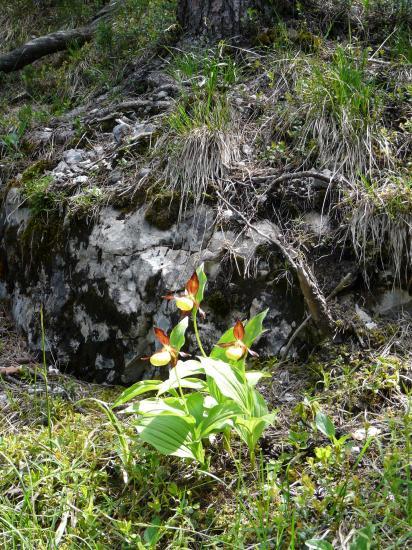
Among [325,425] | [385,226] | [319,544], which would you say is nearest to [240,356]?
[325,425]

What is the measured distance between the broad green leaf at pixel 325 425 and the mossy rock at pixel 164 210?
153 cm

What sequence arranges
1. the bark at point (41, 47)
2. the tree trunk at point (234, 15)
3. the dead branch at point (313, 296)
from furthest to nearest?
1. the bark at point (41, 47)
2. the tree trunk at point (234, 15)
3. the dead branch at point (313, 296)

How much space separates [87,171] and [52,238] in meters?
0.54

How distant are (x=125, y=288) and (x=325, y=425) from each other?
1.49 meters

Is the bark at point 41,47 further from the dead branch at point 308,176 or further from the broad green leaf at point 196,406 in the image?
the broad green leaf at point 196,406

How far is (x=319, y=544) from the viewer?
5.87ft

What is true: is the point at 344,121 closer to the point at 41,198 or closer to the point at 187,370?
the point at 187,370

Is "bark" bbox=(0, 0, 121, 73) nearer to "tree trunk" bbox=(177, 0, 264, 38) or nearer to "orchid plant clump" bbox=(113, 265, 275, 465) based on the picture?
"tree trunk" bbox=(177, 0, 264, 38)

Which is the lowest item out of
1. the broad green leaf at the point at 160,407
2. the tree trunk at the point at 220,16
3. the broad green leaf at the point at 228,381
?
the broad green leaf at the point at 160,407

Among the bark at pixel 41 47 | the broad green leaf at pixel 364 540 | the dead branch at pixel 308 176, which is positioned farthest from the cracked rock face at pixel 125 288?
the bark at pixel 41 47

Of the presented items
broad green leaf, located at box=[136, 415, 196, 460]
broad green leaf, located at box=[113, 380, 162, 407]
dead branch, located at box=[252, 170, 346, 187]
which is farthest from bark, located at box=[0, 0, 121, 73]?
broad green leaf, located at box=[136, 415, 196, 460]

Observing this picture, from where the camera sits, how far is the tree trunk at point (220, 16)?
456 cm

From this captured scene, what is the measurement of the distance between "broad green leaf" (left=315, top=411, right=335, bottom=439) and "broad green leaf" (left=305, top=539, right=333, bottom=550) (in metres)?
0.45

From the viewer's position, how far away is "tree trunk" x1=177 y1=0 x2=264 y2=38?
4562 mm
